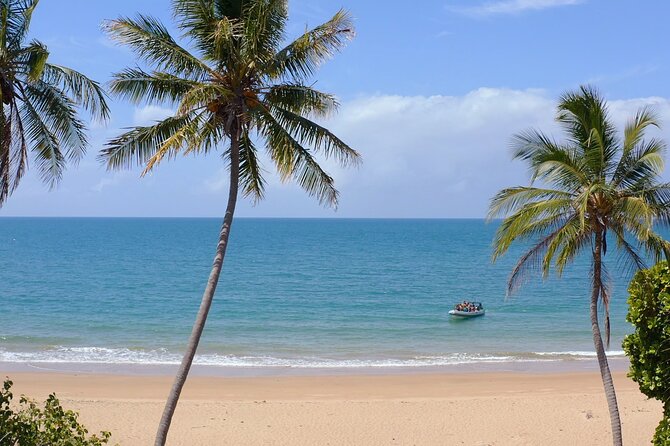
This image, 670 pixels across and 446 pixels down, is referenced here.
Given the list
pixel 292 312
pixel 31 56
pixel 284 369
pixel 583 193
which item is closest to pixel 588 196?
pixel 583 193

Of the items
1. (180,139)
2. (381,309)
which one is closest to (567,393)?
(180,139)

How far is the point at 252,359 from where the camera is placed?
1134 inches

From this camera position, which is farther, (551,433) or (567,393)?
(567,393)

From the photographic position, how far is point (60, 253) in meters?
92.2

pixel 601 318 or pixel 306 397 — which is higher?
pixel 601 318

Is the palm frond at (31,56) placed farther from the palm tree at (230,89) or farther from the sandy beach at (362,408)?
the sandy beach at (362,408)

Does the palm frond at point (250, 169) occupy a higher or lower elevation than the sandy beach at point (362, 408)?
higher

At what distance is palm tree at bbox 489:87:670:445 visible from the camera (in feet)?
39.3

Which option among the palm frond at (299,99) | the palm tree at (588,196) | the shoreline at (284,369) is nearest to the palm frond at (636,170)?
the palm tree at (588,196)

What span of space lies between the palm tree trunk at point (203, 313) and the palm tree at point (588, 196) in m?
4.17

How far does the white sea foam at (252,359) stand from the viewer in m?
27.7

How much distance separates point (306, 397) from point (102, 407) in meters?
5.60

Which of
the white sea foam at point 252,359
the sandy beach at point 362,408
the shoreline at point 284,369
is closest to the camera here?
the sandy beach at point 362,408

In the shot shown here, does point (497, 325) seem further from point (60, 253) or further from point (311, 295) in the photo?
point (60, 253)
